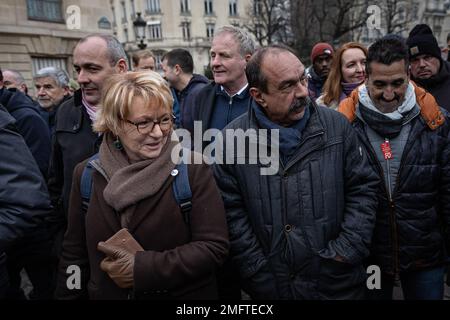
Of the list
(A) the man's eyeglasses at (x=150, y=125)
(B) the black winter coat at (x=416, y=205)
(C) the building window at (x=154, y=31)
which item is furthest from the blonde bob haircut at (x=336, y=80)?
(C) the building window at (x=154, y=31)

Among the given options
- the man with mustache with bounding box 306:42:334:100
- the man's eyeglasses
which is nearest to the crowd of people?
the man's eyeglasses

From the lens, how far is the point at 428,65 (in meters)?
3.22

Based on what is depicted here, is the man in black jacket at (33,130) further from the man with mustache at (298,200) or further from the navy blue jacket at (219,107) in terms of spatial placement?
the man with mustache at (298,200)

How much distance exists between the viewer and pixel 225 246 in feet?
6.37

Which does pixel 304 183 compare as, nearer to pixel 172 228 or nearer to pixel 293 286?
pixel 293 286

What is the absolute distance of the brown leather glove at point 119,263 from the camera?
1789 millimetres

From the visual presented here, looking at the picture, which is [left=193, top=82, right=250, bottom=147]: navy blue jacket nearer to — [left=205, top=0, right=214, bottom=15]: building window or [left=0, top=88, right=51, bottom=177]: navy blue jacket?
[left=0, top=88, right=51, bottom=177]: navy blue jacket

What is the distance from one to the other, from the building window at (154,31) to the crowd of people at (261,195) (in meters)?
55.5

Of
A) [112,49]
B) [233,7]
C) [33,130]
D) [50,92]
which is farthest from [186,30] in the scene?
[112,49]

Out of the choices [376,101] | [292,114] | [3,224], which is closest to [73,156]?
[3,224]

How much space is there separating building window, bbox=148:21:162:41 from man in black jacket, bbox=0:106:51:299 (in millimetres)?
55833

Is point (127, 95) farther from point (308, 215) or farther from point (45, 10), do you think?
point (45, 10)

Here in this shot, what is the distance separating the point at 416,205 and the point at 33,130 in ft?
9.67

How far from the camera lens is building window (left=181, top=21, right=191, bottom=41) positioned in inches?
2162
